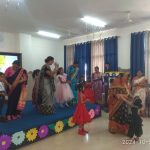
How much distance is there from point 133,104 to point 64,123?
4.87ft

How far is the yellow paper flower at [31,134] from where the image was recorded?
3437 mm

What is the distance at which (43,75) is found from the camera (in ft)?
13.6

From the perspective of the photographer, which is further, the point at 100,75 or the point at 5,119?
the point at 100,75

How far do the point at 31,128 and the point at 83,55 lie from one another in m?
5.47

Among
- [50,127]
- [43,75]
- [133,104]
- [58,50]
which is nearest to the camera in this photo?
[133,104]

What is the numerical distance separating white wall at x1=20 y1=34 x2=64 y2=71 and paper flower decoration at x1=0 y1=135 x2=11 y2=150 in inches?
214

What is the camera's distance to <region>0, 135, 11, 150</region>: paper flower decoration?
303 cm

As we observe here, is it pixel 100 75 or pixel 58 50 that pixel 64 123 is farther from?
pixel 58 50

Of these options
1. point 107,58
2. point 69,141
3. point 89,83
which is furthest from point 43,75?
point 107,58

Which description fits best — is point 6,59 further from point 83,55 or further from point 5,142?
point 5,142

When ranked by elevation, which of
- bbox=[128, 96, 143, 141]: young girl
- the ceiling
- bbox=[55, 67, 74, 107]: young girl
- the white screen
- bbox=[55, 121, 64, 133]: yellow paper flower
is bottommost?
bbox=[55, 121, 64, 133]: yellow paper flower

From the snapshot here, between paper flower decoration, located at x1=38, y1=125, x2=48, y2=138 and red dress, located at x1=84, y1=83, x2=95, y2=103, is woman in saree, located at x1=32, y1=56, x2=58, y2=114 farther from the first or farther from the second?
red dress, located at x1=84, y1=83, x2=95, y2=103

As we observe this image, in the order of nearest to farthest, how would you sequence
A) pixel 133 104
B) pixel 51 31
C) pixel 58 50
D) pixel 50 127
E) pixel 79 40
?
pixel 133 104, pixel 50 127, pixel 51 31, pixel 79 40, pixel 58 50

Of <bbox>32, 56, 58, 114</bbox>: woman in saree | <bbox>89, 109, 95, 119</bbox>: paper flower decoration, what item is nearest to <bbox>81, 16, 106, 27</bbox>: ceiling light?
<bbox>32, 56, 58, 114</bbox>: woman in saree
